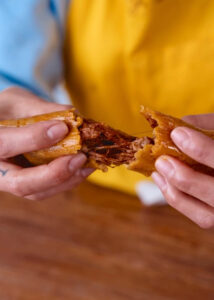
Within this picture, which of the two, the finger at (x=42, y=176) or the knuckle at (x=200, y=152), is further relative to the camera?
the finger at (x=42, y=176)

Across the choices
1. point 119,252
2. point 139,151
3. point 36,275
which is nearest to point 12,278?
point 36,275

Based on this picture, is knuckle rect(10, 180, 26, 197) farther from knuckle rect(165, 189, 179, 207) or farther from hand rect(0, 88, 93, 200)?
knuckle rect(165, 189, 179, 207)

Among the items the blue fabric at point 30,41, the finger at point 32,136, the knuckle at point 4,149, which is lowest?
the knuckle at point 4,149

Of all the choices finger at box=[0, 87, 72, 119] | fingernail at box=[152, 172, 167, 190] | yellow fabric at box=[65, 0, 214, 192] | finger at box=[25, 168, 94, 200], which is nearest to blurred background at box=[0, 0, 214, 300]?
yellow fabric at box=[65, 0, 214, 192]

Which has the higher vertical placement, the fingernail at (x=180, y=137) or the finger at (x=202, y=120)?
the fingernail at (x=180, y=137)

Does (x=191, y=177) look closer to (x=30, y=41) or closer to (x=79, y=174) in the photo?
(x=79, y=174)

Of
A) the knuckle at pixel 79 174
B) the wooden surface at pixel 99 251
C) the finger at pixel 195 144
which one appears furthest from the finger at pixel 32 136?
the wooden surface at pixel 99 251

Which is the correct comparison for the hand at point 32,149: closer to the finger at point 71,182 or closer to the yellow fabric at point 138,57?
the finger at point 71,182
